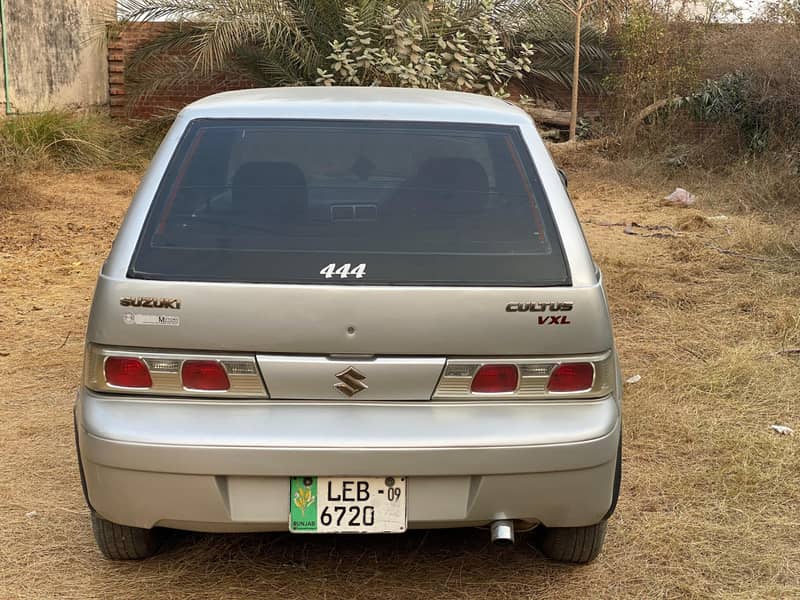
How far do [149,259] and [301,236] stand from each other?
1.44 ft

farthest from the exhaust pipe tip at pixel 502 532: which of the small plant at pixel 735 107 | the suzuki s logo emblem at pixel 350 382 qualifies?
the small plant at pixel 735 107

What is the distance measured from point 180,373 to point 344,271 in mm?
531

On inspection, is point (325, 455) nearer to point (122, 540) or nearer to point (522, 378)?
point (522, 378)

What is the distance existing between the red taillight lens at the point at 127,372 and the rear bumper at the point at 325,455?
0.17ft

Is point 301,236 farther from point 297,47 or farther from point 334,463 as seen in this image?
point 297,47

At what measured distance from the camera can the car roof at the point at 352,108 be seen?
3.08 meters

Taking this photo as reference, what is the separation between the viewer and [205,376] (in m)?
2.58

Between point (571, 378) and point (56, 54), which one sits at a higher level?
point (571, 378)

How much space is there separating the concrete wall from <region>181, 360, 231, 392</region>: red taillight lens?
10.8 m

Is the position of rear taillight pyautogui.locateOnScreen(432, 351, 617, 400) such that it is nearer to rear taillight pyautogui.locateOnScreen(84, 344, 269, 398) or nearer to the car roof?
rear taillight pyautogui.locateOnScreen(84, 344, 269, 398)

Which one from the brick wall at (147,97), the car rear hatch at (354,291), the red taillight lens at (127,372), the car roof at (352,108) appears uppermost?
the car roof at (352,108)

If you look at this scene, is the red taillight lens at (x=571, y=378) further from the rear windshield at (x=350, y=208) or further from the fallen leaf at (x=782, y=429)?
the fallen leaf at (x=782, y=429)

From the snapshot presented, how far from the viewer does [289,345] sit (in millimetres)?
2561

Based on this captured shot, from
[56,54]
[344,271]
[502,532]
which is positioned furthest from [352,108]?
[56,54]
